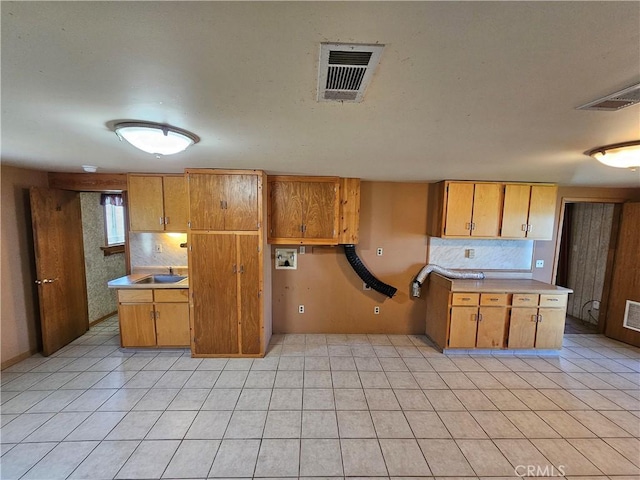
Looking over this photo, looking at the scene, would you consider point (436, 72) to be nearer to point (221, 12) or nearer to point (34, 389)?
point (221, 12)

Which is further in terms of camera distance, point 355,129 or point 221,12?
point 355,129

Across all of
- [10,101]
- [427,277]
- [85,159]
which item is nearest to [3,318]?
[85,159]

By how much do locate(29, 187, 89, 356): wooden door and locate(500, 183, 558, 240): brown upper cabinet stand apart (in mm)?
6066

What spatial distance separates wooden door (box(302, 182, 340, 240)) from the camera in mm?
3625

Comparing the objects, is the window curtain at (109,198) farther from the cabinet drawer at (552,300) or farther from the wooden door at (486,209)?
the cabinet drawer at (552,300)

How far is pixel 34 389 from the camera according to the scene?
8.84 feet

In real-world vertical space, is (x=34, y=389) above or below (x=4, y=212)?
below

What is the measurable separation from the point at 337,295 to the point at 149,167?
3062 mm

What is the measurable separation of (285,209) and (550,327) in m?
3.96

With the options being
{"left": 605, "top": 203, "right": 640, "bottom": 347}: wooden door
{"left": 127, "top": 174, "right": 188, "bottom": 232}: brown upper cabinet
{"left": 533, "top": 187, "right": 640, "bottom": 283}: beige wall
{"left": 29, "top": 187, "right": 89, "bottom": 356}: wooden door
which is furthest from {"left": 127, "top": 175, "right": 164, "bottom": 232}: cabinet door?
{"left": 605, "top": 203, "right": 640, "bottom": 347}: wooden door

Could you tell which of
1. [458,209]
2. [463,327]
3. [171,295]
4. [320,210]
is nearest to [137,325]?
[171,295]

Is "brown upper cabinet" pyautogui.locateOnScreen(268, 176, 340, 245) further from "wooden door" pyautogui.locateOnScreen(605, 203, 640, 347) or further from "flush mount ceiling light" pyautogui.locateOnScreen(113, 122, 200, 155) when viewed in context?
"wooden door" pyautogui.locateOnScreen(605, 203, 640, 347)

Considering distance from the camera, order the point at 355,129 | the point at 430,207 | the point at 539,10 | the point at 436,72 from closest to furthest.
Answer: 1. the point at 539,10
2. the point at 436,72
3. the point at 355,129
4. the point at 430,207

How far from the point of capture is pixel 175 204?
3527mm
